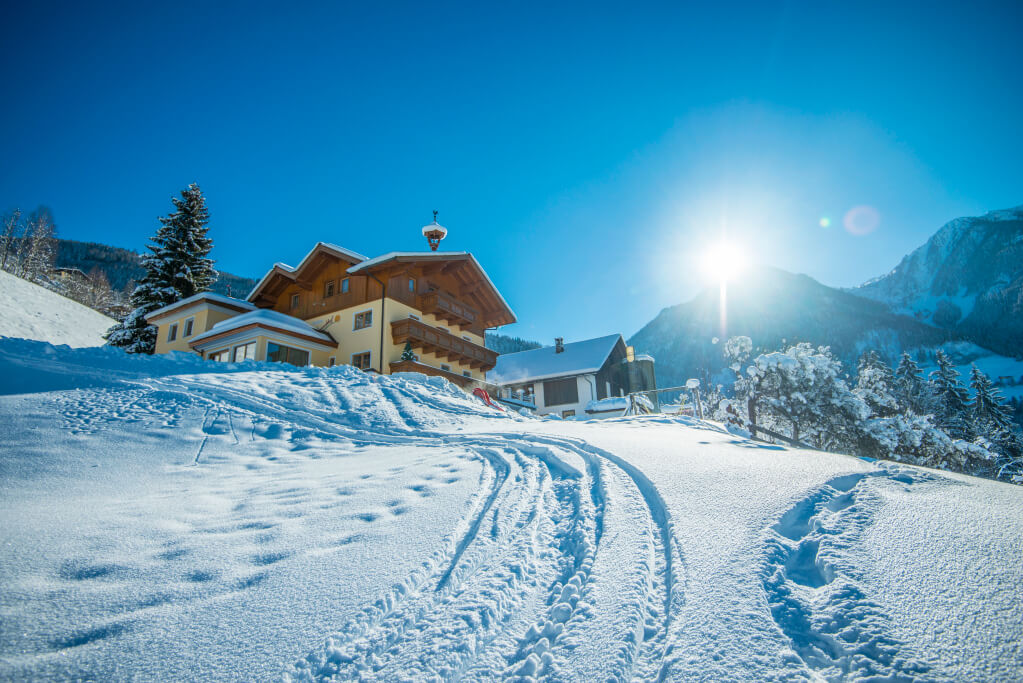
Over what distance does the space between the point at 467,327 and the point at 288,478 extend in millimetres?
23051

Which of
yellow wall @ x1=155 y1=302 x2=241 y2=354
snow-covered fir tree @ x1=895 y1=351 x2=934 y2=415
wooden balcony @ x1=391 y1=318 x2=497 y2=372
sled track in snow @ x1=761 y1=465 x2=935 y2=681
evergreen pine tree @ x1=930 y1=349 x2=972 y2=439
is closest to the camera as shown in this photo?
sled track in snow @ x1=761 y1=465 x2=935 y2=681

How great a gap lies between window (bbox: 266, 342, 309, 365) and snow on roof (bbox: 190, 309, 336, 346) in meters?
0.89

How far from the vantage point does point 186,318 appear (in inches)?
983

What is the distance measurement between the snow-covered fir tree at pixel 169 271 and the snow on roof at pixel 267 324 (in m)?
6.38

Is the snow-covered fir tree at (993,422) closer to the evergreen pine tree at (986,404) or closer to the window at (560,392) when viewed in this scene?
the evergreen pine tree at (986,404)

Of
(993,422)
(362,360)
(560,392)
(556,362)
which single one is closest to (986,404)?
(993,422)

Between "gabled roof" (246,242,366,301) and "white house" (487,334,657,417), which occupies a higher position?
"gabled roof" (246,242,366,301)

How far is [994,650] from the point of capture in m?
1.97

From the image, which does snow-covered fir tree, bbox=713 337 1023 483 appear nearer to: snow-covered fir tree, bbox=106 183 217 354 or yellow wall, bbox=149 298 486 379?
yellow wall, bbox=149 298 486 379

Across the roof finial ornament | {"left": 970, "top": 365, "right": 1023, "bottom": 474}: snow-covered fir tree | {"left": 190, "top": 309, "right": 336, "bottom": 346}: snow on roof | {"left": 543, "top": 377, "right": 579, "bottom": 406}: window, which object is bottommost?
{"left": 970, "top": 365, "right": 1023, "bottom": 474}: snow-covered fir tree

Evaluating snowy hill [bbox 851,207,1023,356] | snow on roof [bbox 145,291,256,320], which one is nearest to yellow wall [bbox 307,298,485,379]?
snow on roof [bbox 145,291,256,320]

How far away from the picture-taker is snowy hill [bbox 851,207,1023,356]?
353 feet

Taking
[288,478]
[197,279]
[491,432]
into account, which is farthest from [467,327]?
[288,478]

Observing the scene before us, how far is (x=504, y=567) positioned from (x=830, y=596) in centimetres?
188
